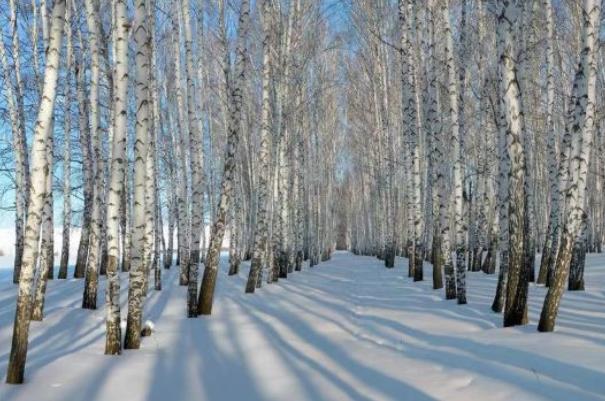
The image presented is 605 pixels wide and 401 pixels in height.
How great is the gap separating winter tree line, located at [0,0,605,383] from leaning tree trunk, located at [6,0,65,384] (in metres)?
0.02

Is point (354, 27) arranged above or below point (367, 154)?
above

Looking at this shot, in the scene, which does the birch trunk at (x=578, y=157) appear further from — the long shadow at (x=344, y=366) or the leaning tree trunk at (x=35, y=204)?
the leaning tree trunk at (x=35, y=204)

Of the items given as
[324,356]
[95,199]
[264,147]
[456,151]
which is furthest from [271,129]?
[324,356]

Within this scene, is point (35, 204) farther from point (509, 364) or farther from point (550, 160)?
point (550, 160)

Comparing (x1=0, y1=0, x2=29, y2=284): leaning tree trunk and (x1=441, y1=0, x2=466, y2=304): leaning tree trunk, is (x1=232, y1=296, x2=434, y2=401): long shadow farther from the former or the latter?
(x1=0, y1=0, x2=29, y2=284): leaning tree trunk

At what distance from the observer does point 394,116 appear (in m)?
28.5

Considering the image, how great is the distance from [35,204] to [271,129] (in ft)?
36.9

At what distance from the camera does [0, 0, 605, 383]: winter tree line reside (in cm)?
641

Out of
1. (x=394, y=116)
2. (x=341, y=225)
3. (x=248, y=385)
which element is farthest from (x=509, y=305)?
(x=341, y=225)

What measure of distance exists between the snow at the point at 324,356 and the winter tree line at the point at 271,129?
1.65 feet

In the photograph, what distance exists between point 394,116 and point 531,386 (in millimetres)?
25174

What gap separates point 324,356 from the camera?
19.5 feet

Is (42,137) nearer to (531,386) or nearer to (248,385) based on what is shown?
(248,385)

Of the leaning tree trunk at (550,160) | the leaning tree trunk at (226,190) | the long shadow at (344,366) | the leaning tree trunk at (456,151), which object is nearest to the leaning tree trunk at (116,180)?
the long shadow at (344,366)
